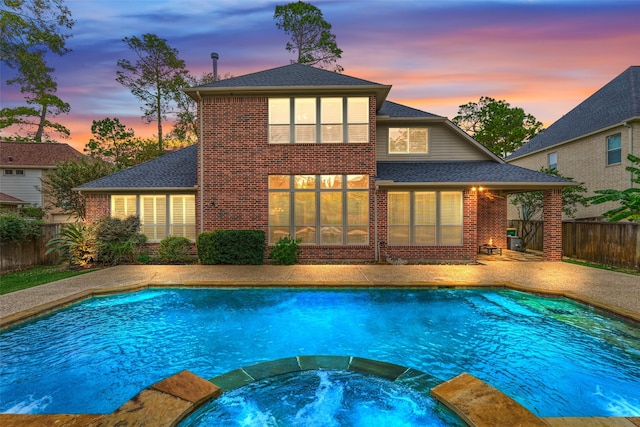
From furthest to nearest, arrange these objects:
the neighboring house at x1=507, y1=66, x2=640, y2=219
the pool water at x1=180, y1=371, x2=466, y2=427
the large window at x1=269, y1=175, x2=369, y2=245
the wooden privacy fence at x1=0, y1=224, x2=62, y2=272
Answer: the neighboring house at x1=507, y1=66, x2=640, y2=219 < the large window at x1=269, y1=175, x2=369, y2=245 < the wooden privacy fence at x1=0, y1=224, x2=62, y2=272 < the pool water at x1=180, y1=371, x2=466, y2=427

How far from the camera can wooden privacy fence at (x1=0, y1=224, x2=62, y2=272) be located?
403 inches

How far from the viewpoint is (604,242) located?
36.7 ft

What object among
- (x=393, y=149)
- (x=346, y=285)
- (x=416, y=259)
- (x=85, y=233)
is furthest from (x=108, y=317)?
(x=393, y=149)

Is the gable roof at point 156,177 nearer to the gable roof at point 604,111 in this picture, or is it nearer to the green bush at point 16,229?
the green bush at point 16,229

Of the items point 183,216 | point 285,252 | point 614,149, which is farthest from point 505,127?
point 183,216

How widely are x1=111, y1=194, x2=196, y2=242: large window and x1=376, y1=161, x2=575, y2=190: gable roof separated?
24.8ft

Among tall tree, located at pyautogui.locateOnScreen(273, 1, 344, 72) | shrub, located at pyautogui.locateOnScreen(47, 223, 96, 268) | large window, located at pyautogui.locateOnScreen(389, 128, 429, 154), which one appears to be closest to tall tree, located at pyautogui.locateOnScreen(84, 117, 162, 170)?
tall tree, located at pyautogui.locateOnScreen(273, 1, 344, 72)

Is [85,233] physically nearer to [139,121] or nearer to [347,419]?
[347,419]

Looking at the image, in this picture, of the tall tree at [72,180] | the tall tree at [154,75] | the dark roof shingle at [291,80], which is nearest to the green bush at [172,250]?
the dark roof shingle at [291,80]

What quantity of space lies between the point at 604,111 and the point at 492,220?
7.95 m

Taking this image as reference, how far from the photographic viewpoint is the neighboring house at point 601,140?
43.0 feet

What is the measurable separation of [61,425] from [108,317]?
13.1 ft

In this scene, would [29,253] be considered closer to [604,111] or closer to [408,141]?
[408,141]

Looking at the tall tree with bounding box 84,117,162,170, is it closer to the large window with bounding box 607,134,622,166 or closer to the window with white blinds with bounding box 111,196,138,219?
the window with white blinds with bounding box 111,196,138,219
